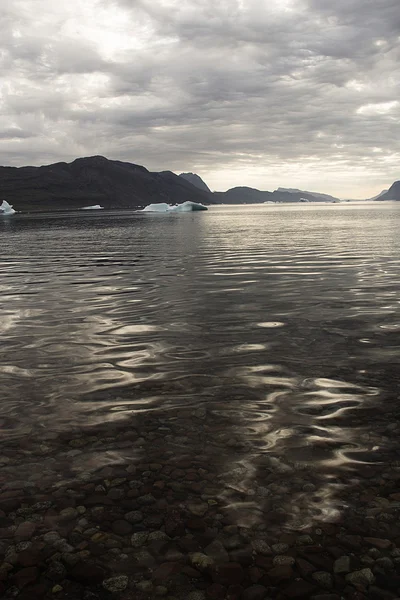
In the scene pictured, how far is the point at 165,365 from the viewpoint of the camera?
10242 millimetres

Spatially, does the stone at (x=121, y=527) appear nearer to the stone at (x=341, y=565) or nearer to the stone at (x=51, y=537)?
the stone at (x=51, y=537)

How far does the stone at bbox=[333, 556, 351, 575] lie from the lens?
4.38 m

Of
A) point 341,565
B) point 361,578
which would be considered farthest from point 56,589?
point 361,578

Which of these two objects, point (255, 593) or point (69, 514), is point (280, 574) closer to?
point (255, 593)

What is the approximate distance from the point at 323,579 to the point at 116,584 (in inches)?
78.0

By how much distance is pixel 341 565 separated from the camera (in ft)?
14.6

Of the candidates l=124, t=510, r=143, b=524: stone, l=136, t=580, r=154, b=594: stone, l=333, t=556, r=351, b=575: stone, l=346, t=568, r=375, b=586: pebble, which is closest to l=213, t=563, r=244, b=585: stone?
l=136, t=580, r=154, b=594: stone

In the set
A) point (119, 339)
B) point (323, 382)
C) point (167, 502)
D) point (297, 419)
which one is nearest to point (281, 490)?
point (167, 502)

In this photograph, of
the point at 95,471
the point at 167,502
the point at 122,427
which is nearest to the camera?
the point at 167,502

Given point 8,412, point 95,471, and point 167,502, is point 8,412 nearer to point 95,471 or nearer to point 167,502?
point 95,471

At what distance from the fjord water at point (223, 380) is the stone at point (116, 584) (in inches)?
59.8

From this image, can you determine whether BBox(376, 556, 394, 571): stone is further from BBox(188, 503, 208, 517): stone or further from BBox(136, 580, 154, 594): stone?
BBox(136, 580, 154, 594): stone

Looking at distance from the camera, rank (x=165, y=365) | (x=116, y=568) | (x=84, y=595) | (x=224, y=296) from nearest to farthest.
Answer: (x=84, y=595), (x=116, y=568), (x=165, y=365), (x=224, y=296)

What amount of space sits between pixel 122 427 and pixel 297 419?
9.44ft
